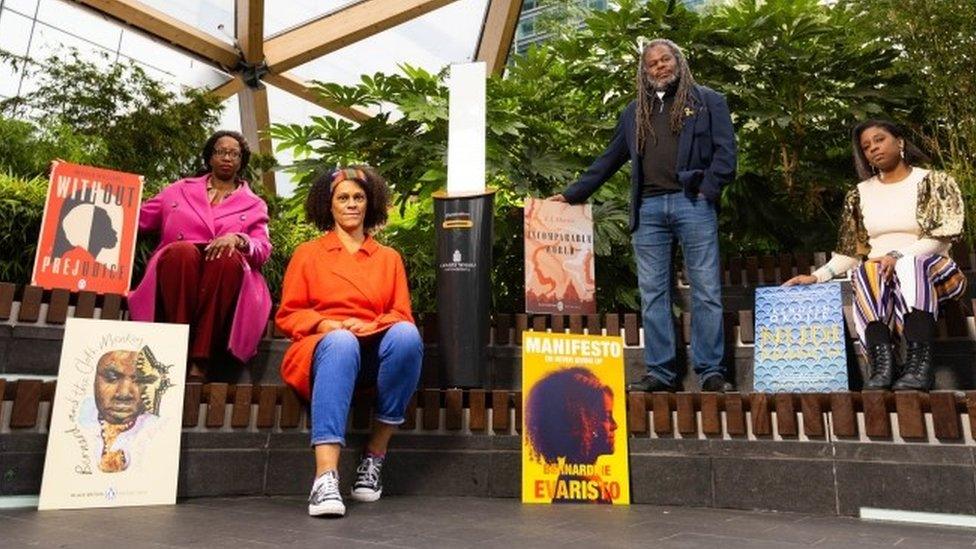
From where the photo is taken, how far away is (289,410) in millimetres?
2855

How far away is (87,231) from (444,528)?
6.89 ft

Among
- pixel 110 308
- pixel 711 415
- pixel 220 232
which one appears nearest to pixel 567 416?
pixel 711 415

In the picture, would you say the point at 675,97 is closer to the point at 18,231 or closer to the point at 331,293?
the point at 331,293

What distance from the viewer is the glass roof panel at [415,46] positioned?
10.5 m

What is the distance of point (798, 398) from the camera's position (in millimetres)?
2666

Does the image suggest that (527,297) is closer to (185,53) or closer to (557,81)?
(557,81)

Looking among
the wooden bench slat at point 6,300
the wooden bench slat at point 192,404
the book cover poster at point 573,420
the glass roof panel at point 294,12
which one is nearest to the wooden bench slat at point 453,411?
the book cover poster at point 573,420

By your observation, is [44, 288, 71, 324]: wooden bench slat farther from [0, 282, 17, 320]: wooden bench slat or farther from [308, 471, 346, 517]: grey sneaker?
[308, 471, 346, 517]: grey sneaker

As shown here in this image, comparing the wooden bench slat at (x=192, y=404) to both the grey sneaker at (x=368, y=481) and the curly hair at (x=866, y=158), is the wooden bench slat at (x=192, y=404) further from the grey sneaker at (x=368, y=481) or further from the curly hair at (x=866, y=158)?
the curly hair at (x=866, y=158)

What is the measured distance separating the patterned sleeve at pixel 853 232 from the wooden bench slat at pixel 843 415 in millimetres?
924

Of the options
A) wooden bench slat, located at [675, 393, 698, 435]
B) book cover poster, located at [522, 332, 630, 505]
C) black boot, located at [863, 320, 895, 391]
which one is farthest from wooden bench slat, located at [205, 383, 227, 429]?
black boot, located at [863, 320, 895, 391]

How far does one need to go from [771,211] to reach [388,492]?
2.93 metres

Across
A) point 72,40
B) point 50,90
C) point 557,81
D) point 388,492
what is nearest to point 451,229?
point 388,492

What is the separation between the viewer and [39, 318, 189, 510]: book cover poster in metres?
2.38
